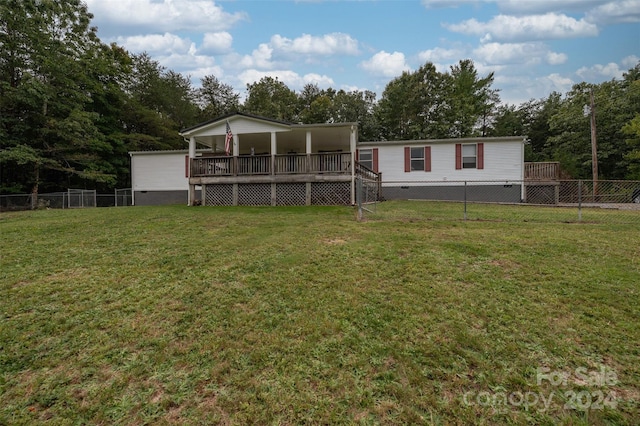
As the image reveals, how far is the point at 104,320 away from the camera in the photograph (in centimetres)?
292

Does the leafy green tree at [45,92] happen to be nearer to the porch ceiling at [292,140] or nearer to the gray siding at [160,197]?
the gray siding at [160,197]

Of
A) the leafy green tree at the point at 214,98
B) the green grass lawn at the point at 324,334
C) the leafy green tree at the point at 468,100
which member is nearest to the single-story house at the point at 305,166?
the green grass lawn at the point at 324,334

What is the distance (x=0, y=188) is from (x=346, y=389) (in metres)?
24.0

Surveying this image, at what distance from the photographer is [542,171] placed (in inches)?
621

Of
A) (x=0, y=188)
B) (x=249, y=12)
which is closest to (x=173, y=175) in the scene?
(x=0, y=188)

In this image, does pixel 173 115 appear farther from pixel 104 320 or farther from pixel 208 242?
pixel 104 320

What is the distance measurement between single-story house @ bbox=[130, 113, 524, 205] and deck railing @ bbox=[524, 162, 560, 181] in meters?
0.76

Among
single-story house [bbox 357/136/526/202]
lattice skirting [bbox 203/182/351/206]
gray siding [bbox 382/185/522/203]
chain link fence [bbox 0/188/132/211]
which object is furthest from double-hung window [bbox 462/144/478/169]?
chain link fence [bbox 0/188/132/211]

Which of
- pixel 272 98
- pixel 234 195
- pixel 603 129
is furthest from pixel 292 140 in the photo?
pixel 603 129

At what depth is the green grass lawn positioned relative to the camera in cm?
191

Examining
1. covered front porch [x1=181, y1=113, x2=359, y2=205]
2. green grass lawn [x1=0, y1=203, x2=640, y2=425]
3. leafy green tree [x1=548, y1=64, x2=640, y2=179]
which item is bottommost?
green grass lawn [x1=0, y1=203, x2=640, y2=425]

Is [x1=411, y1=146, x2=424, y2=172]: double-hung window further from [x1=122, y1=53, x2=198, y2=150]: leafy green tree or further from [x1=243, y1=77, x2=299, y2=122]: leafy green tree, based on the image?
[x1=122, y1=53, x2=198, y2=150]: leafy green tree

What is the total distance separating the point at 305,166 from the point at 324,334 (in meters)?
10.0

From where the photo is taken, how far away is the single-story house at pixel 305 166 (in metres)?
12.1
